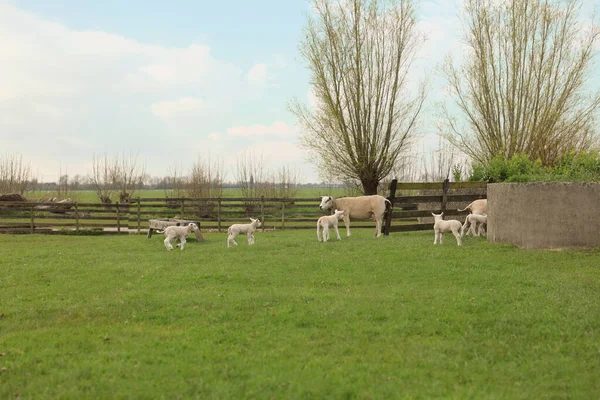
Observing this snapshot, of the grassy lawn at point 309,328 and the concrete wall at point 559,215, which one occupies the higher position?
the concrete wall at point 559,215

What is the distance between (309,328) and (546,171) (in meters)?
13.3

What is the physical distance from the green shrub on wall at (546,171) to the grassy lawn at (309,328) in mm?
3057

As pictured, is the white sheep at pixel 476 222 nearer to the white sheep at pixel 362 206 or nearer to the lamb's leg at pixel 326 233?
the white sheep at pixel 362 206

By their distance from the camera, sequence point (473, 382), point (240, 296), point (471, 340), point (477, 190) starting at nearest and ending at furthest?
point (473, 382) < point (471, 340) < point (240, 296) < point (477, 190)

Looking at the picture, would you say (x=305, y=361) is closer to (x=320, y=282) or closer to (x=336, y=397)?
(x=336, y=397)

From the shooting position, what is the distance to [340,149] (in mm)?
29125

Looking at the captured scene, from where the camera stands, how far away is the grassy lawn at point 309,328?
16.6ft

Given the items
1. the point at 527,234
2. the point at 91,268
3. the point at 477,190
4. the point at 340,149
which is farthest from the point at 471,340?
the point at 340,149

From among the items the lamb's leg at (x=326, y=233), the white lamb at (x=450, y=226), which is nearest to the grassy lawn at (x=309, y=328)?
the white lamb at (x=450, y=226)

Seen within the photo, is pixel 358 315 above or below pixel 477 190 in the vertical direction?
below

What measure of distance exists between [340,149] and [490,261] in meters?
18.4

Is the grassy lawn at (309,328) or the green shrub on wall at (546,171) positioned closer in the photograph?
the grassy lawn at (309,328)

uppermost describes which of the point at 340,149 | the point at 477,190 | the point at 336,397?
the point at 340,149

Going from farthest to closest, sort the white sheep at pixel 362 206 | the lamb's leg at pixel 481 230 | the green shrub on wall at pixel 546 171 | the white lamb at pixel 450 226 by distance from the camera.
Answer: the white sheep at pixel 362 206
the lamb's leg at pixel 481 230
the green shrub on wall at pixel 546 171
the white lamb at pixel 450 226
